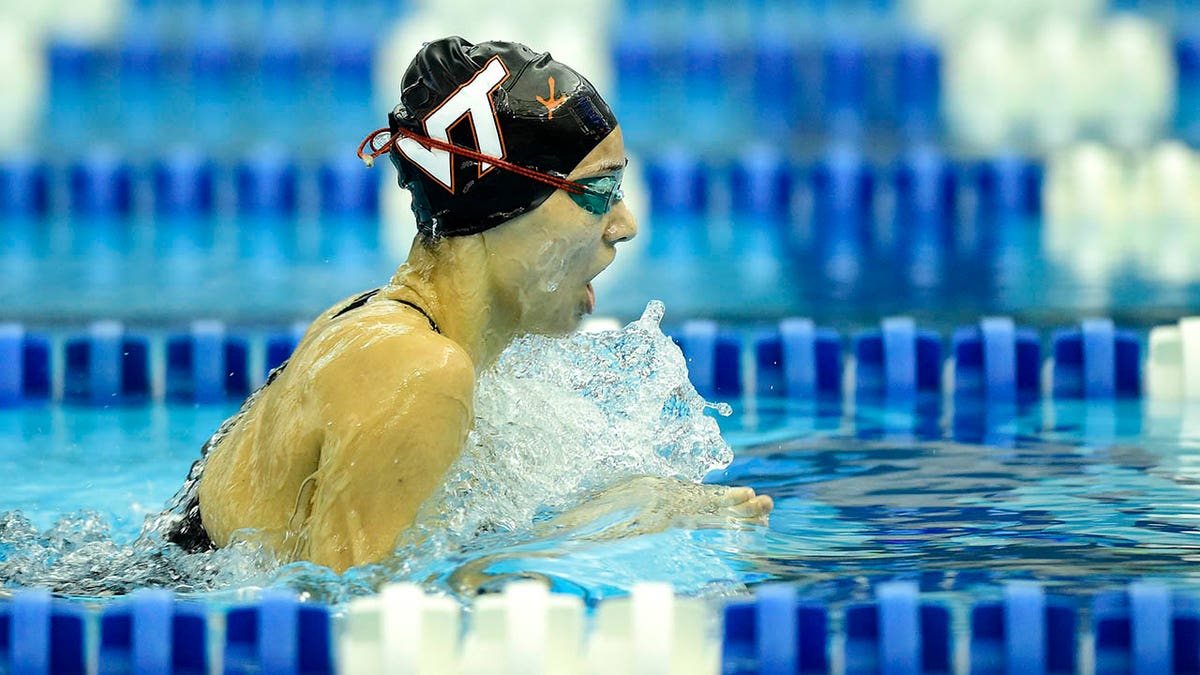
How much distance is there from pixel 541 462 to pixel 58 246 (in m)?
4.19

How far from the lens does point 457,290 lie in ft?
8.53

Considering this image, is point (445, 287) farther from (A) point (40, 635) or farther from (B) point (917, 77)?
(B) point (917, 77)

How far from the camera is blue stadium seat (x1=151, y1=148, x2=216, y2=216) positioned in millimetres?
7355

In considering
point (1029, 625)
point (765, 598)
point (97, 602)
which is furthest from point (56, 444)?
point (1029, 625)

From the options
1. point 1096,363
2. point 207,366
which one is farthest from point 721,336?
point 207,366

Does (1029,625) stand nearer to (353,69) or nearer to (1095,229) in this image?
(1095,229)

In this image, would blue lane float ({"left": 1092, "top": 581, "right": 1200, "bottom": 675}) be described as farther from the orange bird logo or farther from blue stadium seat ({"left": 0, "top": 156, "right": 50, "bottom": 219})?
blue stadium seat ({"left": 0, "top": 156, "right": 50, "bottom": 219})

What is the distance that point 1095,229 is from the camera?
7.03 m

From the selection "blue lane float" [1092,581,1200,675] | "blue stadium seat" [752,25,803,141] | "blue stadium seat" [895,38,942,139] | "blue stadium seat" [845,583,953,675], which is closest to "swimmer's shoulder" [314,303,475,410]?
"blue stadium seat" [845,583,953,675]

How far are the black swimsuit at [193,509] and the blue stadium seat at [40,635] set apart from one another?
0.63 ft

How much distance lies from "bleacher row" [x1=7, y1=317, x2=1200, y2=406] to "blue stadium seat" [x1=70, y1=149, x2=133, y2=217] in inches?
101

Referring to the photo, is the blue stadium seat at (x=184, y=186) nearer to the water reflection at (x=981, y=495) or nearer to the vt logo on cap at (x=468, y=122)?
the water reflection at (x=981, y=495)

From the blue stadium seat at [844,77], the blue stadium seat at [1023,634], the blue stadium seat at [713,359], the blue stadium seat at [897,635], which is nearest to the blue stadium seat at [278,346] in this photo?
the blue stadium seat at [713,359]

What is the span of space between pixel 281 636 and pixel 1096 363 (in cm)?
282
